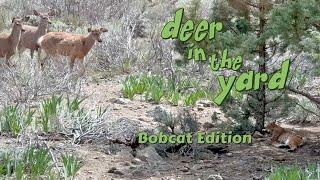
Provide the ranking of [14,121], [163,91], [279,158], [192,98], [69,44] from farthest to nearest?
[69,44], [163,91], [192,98], [14,121], [279,158]

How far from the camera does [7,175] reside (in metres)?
5.77

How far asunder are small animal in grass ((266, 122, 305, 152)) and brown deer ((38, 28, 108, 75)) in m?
5.59

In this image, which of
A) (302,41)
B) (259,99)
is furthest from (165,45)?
(302,41)

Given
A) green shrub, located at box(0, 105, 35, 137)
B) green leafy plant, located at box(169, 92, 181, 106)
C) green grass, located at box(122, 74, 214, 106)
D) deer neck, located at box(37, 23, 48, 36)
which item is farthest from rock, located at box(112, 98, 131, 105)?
deer neck, located at box(37, 23, 48, 36)

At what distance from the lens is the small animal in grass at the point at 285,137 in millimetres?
7461

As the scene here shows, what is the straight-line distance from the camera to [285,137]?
7.57 meters

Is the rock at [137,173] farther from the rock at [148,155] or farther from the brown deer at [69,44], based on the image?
the brown deer at [69,44]

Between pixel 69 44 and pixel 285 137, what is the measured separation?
6182 millimetres

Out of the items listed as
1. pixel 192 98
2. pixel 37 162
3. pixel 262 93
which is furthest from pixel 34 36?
pixel 37 162

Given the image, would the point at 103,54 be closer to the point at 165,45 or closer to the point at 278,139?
the point at 165,45

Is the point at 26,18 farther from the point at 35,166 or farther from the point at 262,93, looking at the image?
the point at 35,166

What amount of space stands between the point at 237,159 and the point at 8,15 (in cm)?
1254

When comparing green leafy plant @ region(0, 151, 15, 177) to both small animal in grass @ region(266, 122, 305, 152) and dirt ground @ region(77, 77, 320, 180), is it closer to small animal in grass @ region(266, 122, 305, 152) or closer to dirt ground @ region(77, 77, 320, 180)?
dirt ground @ region(77, 77, 320, 180)

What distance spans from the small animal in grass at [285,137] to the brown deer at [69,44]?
5593mm
